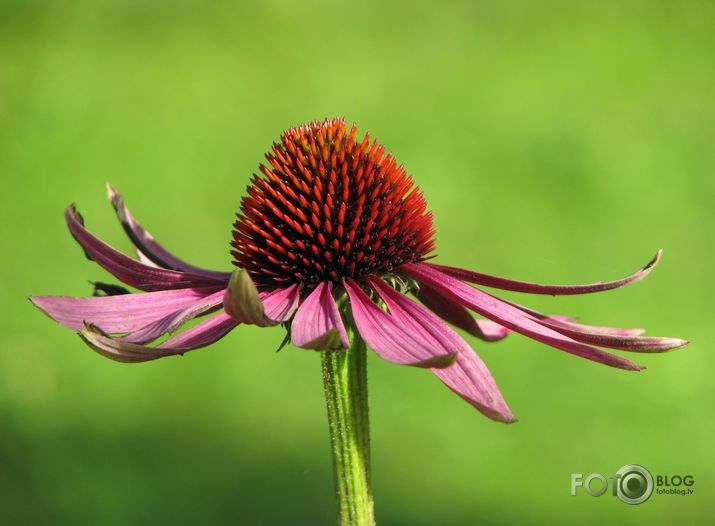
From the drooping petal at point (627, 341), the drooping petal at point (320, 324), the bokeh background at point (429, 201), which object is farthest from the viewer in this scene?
the bokeh background at point (429, 201)

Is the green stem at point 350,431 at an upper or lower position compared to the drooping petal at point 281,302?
lower

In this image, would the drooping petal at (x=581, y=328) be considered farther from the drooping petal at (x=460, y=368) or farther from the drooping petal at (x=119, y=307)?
the drooping petal at (x=119, y=307)

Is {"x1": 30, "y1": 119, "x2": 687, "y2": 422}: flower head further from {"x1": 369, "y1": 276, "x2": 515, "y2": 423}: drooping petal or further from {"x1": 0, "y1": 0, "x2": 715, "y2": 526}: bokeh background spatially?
{"x1": 0, "y1": 0, "x2": 715, "y2": 526}: bokeh background

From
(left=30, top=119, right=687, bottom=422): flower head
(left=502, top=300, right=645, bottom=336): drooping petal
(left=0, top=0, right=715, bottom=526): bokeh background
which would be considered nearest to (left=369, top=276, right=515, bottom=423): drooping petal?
(left=30, top=119, right=687, bottom=422): flower head

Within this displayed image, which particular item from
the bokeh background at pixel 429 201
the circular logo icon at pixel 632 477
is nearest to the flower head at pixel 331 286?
the circular logo icon at pixel 632 477

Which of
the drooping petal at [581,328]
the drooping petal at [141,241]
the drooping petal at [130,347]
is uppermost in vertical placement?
the drooping petal at [141,241]

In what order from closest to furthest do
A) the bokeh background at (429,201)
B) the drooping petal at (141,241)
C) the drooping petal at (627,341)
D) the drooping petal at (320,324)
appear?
the drooping petal at (320,324) → the drooping petal at (627,341) → the drooping petal at (141,241) → the bokeh background at (429,201)

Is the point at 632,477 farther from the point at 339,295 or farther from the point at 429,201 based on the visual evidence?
the point at 429,201

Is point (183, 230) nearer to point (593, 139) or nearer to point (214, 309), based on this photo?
point (593, 139)
